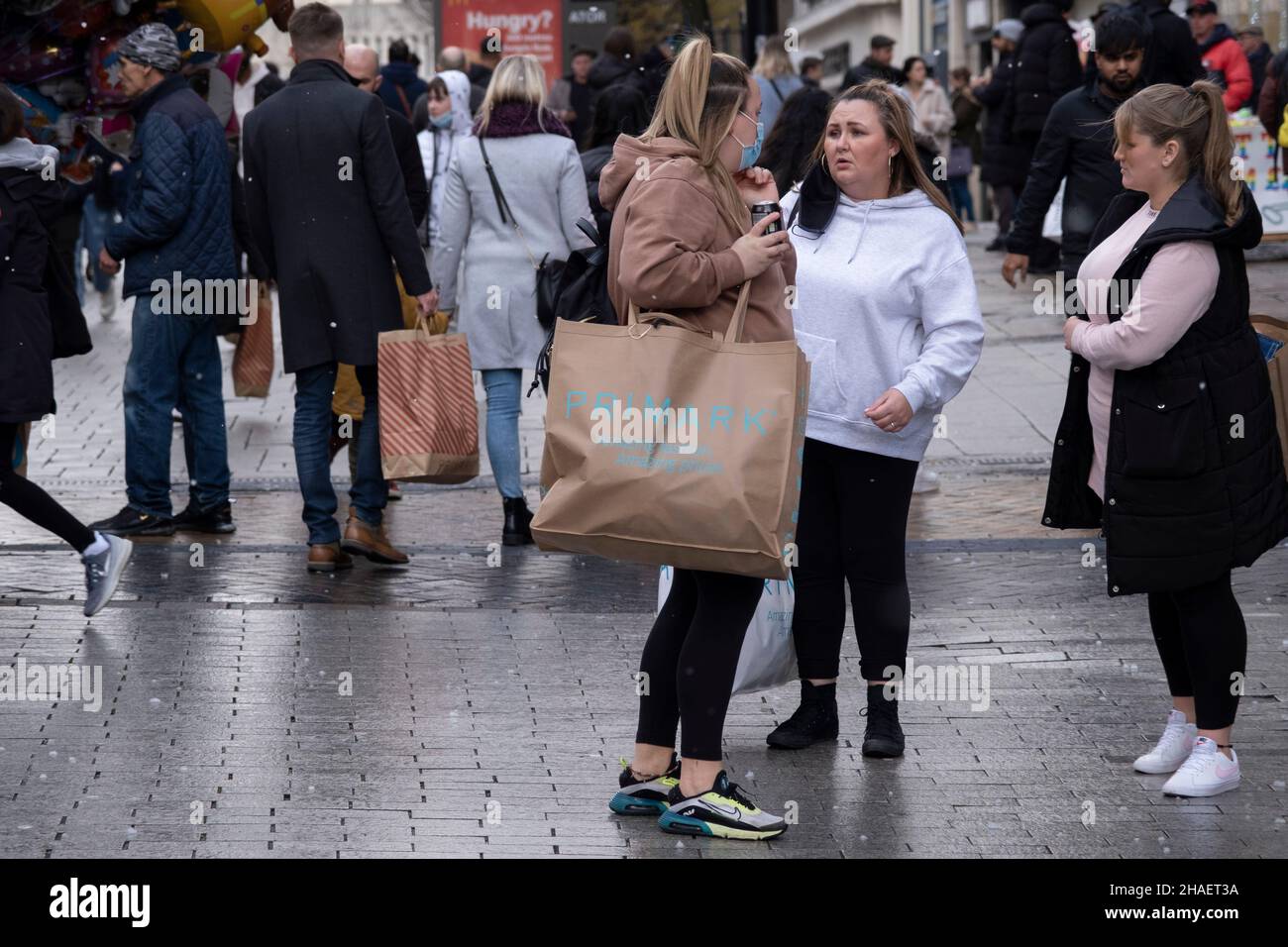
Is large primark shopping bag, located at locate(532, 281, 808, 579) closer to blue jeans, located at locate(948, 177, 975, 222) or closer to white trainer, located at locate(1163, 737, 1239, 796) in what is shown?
white trainer, located at locate(1163, 737, 1239, 796)

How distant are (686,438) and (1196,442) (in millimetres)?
1399

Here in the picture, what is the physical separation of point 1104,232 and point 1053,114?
318 cm

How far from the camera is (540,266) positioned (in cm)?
804

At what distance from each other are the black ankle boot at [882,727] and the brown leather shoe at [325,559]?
298cm

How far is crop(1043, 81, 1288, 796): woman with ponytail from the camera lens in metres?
4.91

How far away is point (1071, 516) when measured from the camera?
5.32 m

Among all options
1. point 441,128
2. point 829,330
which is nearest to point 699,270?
point 829,330

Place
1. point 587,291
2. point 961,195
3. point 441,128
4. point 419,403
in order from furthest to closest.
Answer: point 961,195 < point 441,128 < point 419,403 < point 587,291

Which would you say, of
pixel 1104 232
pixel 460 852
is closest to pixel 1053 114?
pixel 1104 232

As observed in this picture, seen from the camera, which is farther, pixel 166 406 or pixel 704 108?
pixel 166 406

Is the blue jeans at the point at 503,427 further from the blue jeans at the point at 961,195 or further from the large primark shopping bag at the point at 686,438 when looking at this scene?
the blue jeans at the point at 961,195

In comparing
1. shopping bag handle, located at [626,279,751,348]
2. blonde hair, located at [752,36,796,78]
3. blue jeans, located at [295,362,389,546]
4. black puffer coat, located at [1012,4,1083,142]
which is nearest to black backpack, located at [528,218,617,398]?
shopping bag handle, located at [626,279,751,348]

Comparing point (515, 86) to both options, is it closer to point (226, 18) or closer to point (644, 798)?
point (226, 18)
